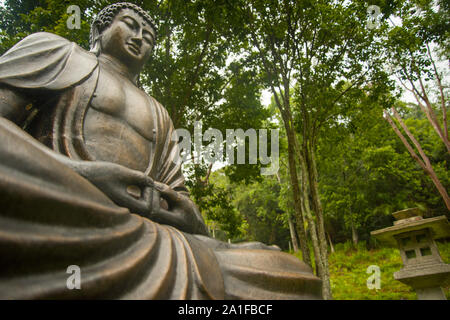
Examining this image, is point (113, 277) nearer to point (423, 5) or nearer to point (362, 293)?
point (423, 5)

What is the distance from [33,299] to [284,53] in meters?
6.44

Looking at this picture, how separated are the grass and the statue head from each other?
867cm

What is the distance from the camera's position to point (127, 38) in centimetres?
239

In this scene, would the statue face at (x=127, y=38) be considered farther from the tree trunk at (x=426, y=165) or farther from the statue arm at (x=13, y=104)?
the tree trunk at (x=426, y=165)

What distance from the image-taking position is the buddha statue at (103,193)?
944mm

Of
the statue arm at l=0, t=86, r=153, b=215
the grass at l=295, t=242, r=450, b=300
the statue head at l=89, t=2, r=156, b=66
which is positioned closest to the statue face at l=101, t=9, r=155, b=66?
the statue head at l=89, t=2, r=156, b=66

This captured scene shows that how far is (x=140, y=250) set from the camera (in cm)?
124

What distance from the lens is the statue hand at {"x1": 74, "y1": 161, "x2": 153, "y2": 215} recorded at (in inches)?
56.5

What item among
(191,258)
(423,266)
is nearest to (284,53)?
(423,266)

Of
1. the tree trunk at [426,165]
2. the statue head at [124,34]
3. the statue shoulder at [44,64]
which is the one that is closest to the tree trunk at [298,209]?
the statue head at [124,34]

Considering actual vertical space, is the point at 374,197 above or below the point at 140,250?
above

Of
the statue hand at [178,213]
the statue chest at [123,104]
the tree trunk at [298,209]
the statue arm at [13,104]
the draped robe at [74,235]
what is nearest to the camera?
the draped robe at [74,235]

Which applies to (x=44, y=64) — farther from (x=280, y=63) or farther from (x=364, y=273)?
(x=364, y=273)

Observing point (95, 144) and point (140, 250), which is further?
point (95, 144)
